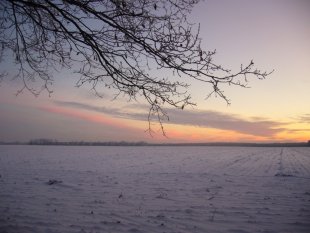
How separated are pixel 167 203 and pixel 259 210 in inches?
116

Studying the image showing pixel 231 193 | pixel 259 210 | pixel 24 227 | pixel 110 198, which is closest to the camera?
pixel 24 227

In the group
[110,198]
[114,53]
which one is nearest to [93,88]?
[114,53]

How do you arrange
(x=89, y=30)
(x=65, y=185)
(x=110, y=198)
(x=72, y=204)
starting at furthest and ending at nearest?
(x=65, y=185), (x=110, y=198), (x=72, y=204), (x=89, y=30)

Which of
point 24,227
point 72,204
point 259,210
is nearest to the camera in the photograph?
point 24,227

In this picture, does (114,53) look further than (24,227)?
No

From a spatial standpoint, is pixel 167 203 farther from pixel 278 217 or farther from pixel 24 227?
pixel 24 227

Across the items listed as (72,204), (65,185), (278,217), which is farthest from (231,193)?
(65,185)

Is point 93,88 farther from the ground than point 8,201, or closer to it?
farther from the ground

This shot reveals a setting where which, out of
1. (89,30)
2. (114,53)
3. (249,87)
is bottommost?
(249,87)

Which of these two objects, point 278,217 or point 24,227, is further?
point 278,217

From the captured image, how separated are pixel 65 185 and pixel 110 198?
3.82 meters

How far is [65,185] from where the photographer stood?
1455cm

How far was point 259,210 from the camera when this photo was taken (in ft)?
32.3

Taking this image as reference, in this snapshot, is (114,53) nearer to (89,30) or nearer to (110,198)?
(89,30)
